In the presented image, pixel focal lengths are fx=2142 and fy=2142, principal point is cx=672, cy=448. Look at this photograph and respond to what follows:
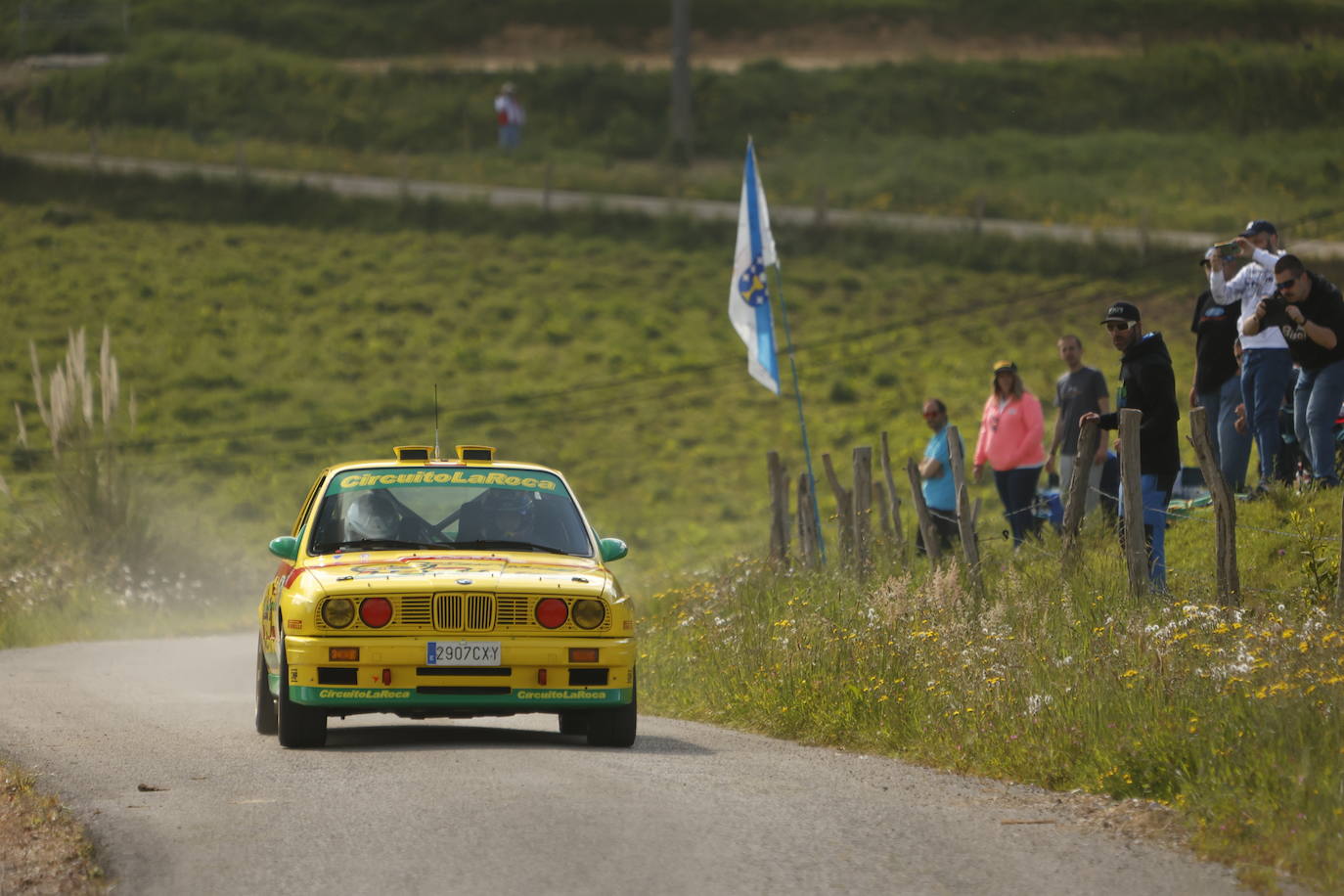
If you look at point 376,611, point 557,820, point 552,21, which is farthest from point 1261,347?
point 552,21

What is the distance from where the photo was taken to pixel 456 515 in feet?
40.9

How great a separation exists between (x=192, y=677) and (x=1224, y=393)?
9140 mm

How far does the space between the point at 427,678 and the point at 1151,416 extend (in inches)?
197

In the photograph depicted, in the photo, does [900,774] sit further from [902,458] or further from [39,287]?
[39,287]

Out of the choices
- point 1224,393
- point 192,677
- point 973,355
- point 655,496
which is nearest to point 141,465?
point 655,496

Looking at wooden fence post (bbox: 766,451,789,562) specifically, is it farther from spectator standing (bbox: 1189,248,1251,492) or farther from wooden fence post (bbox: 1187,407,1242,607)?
wooden fence post (bbox: 1187,407,1242,607)

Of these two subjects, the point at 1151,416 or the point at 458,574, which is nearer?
the point at 458,574

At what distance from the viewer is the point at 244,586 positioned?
3206 cm

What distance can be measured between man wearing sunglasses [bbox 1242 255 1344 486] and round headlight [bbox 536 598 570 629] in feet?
18.7

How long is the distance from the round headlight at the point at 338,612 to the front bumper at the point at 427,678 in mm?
96

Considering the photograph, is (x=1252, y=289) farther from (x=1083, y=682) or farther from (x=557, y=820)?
(x=557, y=820)

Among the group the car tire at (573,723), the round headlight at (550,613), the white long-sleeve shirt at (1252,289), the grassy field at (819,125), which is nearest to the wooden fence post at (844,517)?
the white long-sleeve shirt at (1252,289)

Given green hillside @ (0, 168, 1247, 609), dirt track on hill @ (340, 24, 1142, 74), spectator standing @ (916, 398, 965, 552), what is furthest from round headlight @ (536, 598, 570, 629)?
dirt track on hill @ (340, 24, 1142, 74)

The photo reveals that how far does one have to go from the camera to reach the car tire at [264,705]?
12.3m
